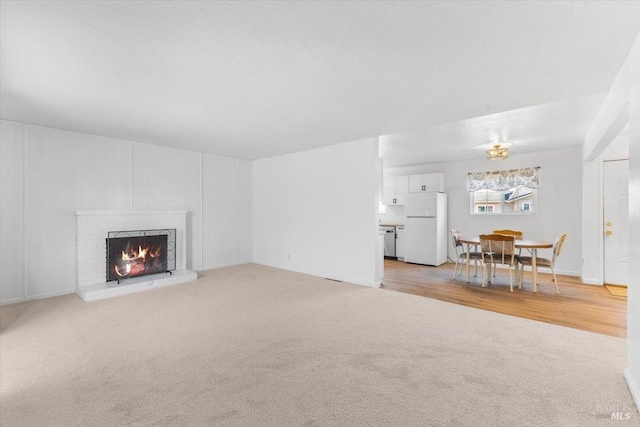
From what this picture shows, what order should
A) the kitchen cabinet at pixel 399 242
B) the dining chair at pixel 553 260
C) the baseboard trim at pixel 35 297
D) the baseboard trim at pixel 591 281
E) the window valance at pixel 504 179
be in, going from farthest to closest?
the kitchen cabinet at pixel 399 242
the window valance at pixel 504 179
the baseboard trim at pixel 591 281
the dining chair at pixel 553 260
the baseboard trim at pixel 35 297

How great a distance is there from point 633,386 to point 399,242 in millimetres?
5520

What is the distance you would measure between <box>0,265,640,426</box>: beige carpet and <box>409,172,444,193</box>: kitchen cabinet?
3921 mm

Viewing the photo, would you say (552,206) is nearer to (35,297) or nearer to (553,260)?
(553,260)

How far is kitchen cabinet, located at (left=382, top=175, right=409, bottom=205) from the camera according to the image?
24.6 ft

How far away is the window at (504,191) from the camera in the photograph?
19.2 ft

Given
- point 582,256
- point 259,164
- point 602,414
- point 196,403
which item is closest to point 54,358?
point 196,403

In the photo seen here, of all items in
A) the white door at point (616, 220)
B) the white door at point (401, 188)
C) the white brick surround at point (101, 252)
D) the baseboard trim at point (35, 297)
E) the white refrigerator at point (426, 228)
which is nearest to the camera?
the baseboard trim at point (35, 297)

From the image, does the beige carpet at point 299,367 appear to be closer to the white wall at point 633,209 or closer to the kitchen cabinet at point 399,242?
the white wall at point 633,209

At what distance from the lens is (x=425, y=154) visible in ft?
20.0

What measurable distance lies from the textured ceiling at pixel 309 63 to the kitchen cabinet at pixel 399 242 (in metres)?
3.75

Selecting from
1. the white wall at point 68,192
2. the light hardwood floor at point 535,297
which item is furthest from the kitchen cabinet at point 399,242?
the white wall at point 68,192

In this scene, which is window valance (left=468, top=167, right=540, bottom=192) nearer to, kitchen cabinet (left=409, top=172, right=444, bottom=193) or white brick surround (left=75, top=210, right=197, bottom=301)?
kitchen cabinet (left=409, top=172, right=444, bottom=193)

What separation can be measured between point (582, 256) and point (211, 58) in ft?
21.3

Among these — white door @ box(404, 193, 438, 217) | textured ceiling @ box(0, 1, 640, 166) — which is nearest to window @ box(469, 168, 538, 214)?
white door @ box(404, 193, 438, 217)
